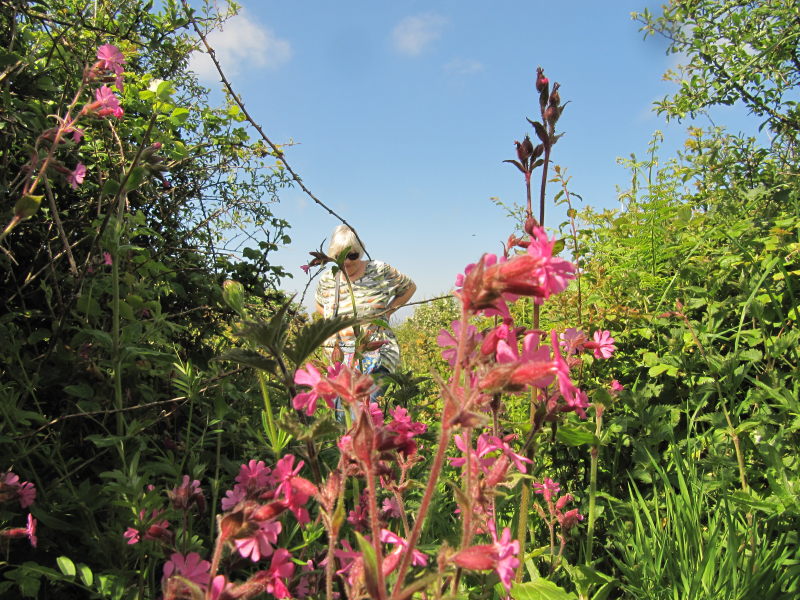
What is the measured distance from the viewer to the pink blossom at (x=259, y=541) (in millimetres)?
784

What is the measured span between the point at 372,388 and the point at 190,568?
0.48 meters

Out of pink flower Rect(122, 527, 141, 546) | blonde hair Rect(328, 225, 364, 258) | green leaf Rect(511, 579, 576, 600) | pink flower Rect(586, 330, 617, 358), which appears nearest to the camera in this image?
green leaf Rect(511, 579, 576, 600)

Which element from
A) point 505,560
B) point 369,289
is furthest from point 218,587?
point 369,289

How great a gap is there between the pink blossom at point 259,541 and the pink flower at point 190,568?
0.13 metres

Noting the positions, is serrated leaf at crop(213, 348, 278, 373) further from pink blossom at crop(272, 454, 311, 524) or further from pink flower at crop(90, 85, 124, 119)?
pink flower at crop(90, 85, 124, 119)

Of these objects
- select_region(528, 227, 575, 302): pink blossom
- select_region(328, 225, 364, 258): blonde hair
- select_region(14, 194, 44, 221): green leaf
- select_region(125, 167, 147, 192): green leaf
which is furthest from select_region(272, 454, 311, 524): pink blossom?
select_region(328, 225, 364, 258): blonde hair

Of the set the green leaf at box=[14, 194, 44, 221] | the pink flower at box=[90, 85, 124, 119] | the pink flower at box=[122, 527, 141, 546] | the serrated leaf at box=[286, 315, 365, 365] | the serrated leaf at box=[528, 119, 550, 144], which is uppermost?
the pink flower at box=[90, 85, 124, 119]

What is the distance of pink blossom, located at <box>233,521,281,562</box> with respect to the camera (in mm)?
784

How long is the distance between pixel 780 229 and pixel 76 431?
2.87 meters

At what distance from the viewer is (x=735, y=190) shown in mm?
2680

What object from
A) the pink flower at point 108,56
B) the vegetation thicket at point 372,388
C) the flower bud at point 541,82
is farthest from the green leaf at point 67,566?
the flower bud at point 541,82

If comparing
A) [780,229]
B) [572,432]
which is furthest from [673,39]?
[572,432]

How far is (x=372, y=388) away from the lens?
2.75 feet

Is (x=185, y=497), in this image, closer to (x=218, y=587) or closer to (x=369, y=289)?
(x=218, y=587)
